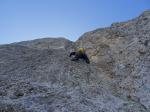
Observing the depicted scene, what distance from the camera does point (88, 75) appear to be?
2923 centimetres

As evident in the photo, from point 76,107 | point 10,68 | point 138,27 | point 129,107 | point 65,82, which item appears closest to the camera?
point 76,107

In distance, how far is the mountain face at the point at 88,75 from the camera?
23.3 metres

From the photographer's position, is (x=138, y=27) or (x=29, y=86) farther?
(x=138, y=27)

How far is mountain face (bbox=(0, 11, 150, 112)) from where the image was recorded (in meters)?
23.3

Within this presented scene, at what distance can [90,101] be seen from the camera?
2373 cm

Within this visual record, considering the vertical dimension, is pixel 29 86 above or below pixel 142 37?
below

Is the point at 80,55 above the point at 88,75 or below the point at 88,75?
above

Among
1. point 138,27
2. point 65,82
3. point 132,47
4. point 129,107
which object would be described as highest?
point 138,27

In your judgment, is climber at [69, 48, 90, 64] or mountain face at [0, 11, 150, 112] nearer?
mountain face at [0, 11, 150, 112]

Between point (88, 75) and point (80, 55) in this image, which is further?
point (80, 55)

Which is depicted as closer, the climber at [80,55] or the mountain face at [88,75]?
the mountain face at [88,75]

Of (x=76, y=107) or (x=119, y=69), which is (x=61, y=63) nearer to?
(x=119, y=69)

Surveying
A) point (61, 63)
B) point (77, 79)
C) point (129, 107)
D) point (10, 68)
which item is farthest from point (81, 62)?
point (129, 107)

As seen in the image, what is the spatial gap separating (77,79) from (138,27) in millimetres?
13509
